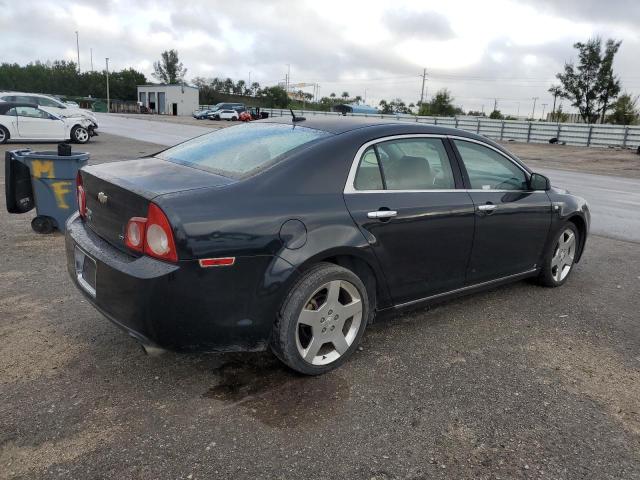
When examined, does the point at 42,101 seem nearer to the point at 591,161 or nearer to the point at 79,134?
the point at 79,134

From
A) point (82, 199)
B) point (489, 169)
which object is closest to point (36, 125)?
point (82, 199)

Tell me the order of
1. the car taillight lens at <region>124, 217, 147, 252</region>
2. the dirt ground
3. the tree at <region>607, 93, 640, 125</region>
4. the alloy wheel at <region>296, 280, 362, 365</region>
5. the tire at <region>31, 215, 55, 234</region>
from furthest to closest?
the tree at <region>607, 93, 640, 125</region> → the dirt ground → the tire at <region>31, 215, 55, 234</region> → the alloy wheel at <region>296, 280, 362, 365</region> → the car taillight lens at <region>124, 217, 147, 252</region>

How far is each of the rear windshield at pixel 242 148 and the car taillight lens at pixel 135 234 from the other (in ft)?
1.97

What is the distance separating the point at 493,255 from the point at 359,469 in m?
2.28

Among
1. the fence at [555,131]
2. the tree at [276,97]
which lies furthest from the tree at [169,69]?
the fence at [555,131]

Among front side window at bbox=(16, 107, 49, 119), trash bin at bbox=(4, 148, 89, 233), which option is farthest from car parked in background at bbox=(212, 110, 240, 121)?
trash bin at bbox=(4, 148, 89, 233)

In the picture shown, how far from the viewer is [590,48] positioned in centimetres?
4322

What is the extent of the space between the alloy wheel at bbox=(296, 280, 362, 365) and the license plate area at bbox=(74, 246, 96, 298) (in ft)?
3.99

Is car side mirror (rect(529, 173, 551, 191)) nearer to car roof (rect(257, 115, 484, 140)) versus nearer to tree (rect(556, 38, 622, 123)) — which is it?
car roof (rect(257, 115, 484, 140))

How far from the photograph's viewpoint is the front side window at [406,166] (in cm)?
340

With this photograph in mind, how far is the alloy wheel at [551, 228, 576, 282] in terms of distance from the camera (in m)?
4.91

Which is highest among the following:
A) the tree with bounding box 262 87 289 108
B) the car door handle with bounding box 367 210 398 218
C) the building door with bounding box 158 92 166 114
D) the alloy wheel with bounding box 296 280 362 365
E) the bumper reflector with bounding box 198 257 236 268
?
the tree with bounding box 262 87 289 108

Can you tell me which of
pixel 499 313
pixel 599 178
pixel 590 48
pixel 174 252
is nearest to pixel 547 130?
pixel 590 48

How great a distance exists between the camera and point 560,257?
4961 millimetres
